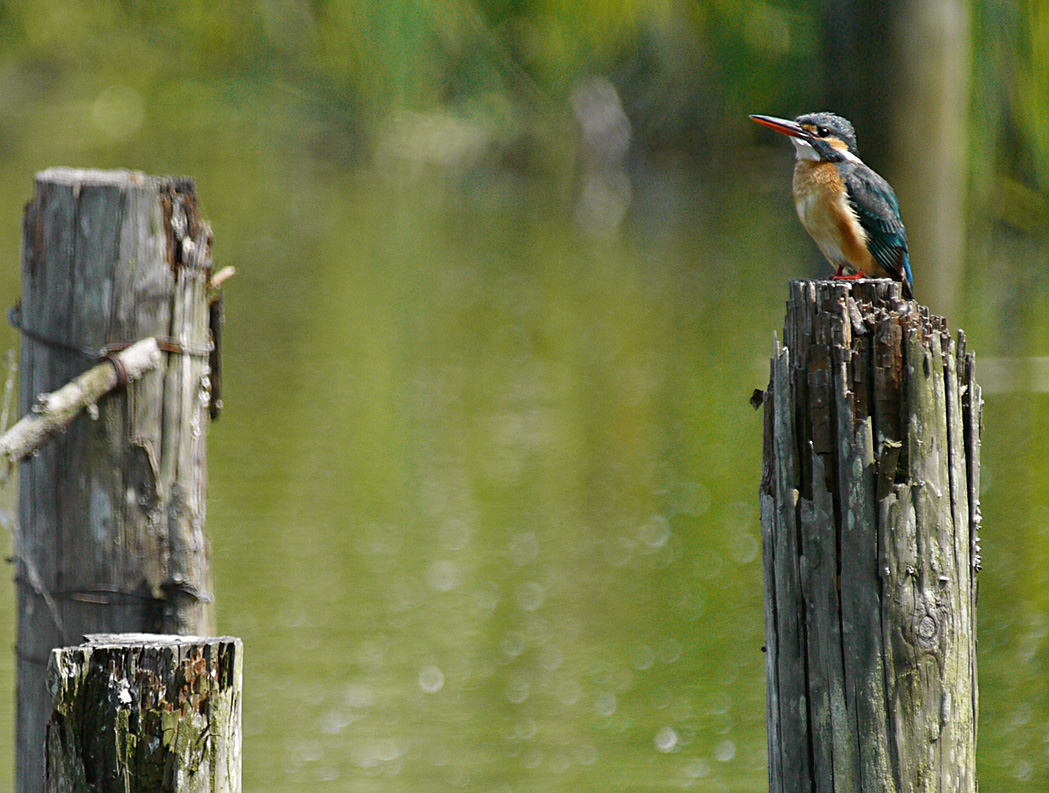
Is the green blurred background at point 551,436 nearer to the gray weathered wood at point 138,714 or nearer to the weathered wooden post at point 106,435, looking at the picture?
the weathered wooden post at point 106,435

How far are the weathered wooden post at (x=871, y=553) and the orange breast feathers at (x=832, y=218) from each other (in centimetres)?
98

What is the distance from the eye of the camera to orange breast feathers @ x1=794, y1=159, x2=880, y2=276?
118 inches

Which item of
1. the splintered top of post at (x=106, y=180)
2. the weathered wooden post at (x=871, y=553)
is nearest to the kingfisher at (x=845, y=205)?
the weathered wooden post at (x=871, y=553)

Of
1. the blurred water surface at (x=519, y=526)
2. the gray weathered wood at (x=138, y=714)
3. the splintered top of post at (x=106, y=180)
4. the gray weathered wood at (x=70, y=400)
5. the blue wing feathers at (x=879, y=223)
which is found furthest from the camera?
the blurred water surface at (x=519, y=526)

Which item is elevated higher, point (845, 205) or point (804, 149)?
point (804, 149)

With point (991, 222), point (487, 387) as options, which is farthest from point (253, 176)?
point (991, 222)

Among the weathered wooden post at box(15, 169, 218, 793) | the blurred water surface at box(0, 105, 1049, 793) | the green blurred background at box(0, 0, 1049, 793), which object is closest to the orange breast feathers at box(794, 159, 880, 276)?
the weathered wooden post at box(15, 169, 218, 793)

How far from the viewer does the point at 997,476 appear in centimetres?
747

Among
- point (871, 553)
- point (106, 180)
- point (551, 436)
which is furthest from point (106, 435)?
point (551, 436)

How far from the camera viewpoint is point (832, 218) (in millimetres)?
3021

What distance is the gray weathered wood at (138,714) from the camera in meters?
1.92

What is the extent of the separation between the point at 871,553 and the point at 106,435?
1.44 meters

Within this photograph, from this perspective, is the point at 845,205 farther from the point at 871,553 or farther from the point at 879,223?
the point at 871,553

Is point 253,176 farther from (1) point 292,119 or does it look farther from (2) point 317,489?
(2) point 317,489
